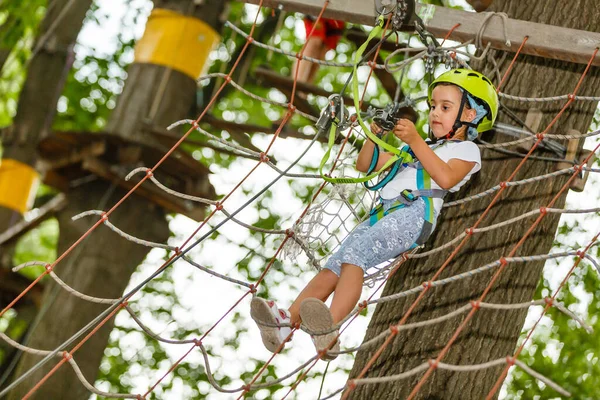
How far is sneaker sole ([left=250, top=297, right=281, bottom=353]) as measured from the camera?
8.85 ft

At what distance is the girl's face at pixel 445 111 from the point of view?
9.48ft

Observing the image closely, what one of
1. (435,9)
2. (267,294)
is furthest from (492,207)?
(267,294)

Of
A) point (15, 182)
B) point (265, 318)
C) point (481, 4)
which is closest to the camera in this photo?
point (265, 318)

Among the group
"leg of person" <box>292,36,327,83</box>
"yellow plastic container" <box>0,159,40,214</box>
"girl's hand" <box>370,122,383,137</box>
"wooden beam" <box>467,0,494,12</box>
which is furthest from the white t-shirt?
"yellow plastic container" <box>0,159,40,214</box>

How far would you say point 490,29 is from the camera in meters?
2.98

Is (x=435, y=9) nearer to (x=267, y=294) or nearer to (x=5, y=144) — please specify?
(x=5, y=144)

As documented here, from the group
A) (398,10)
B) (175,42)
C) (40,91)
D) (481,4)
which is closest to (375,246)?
(398,10)

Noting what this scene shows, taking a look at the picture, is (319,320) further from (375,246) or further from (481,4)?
(481,4)

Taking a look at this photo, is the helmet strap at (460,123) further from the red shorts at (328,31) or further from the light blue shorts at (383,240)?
the red shorts at (328,31)

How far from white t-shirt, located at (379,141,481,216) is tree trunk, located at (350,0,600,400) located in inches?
9.0

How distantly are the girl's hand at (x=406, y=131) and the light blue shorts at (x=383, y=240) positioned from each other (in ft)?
0.83

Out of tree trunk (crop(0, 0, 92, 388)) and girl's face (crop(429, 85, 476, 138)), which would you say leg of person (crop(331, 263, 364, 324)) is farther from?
tree trunk (crop(0, 0, 92, 388))

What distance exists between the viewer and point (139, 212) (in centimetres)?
591

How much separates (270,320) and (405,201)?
554 millimetres
